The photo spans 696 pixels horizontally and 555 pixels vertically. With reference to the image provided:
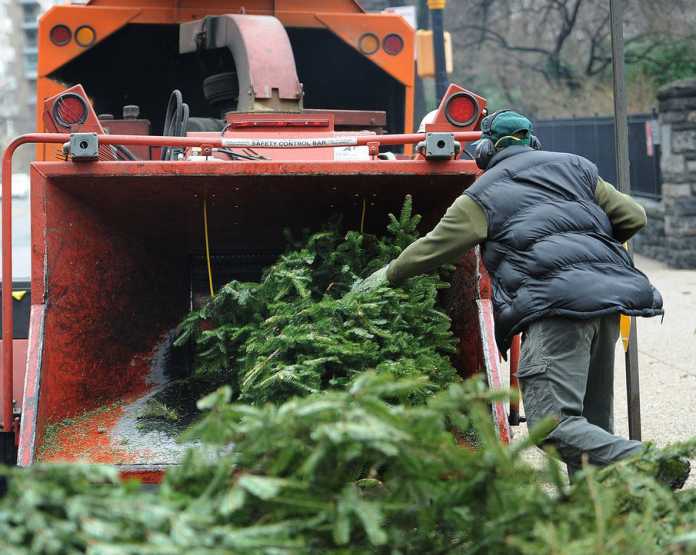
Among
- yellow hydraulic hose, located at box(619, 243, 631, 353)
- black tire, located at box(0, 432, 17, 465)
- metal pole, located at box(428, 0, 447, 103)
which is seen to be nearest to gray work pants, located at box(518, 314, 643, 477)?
yellow hydraulic hose, located at box(619, 243, 631, 353)

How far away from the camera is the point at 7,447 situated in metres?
4.22

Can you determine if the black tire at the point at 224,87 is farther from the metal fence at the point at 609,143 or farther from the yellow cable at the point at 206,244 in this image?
the metal fence at the point at 609,143

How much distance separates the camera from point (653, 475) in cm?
266

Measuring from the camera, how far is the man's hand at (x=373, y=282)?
4051 mm

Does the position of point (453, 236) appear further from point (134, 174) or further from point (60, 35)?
point (60, 35)

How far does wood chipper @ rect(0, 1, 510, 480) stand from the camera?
4047 millimetres

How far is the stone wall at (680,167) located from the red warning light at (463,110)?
8945mm

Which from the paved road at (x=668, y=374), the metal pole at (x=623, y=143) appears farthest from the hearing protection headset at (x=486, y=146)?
the paved road at (x=668, y=374)

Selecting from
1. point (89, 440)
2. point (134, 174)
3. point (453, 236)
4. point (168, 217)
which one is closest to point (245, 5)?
point (168, 217)

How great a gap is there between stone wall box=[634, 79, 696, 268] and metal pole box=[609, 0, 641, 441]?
27.8 ft

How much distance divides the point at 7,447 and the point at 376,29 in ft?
10.9

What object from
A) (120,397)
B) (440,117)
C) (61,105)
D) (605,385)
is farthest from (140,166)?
(605,385)

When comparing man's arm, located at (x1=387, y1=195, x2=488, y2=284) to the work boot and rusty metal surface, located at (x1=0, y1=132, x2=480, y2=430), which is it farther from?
the work boot

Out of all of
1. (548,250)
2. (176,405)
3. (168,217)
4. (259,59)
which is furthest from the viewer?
(259,59)
